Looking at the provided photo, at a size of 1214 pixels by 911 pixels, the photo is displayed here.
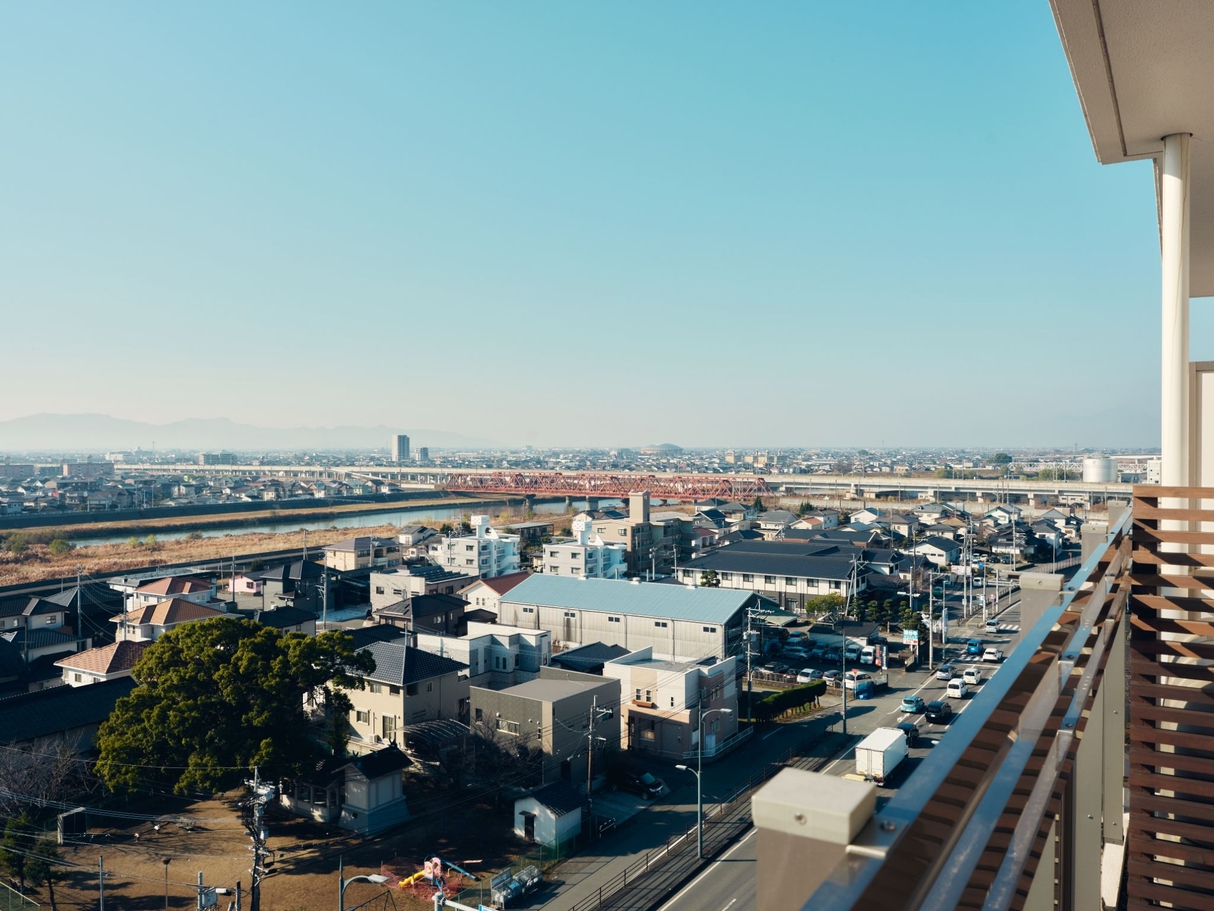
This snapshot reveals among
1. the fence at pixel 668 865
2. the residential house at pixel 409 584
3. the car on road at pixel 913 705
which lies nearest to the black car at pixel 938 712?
the car on road at pixel 913 705

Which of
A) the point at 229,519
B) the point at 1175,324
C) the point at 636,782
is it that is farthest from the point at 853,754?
A: the point at 229,519

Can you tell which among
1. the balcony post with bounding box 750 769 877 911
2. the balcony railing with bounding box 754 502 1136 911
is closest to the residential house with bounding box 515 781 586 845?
the balcony railing with bounding box 754 502 1136 911

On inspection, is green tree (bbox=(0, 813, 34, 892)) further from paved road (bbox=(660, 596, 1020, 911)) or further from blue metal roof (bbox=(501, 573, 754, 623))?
blue metal roof (bbox=(501, 573, 754, 623))

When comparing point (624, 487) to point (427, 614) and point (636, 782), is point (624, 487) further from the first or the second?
point (636, 782)

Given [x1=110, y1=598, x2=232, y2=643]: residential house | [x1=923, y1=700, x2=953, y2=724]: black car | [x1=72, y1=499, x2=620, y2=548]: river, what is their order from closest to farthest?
[x1=923, y1=700, x2=953, y2=724]: black car
[x1=110, y1=598, x2=232, y2=643]: residential house
[x1=72, y1=499, x2=620, y2=548]: river

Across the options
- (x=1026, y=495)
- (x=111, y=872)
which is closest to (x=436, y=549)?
(x=111, y=872)

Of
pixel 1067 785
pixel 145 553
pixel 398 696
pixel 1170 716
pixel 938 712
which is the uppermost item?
pixel 1067 785

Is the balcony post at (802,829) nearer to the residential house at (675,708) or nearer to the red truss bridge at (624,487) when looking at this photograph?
the residential house at (675,708)
